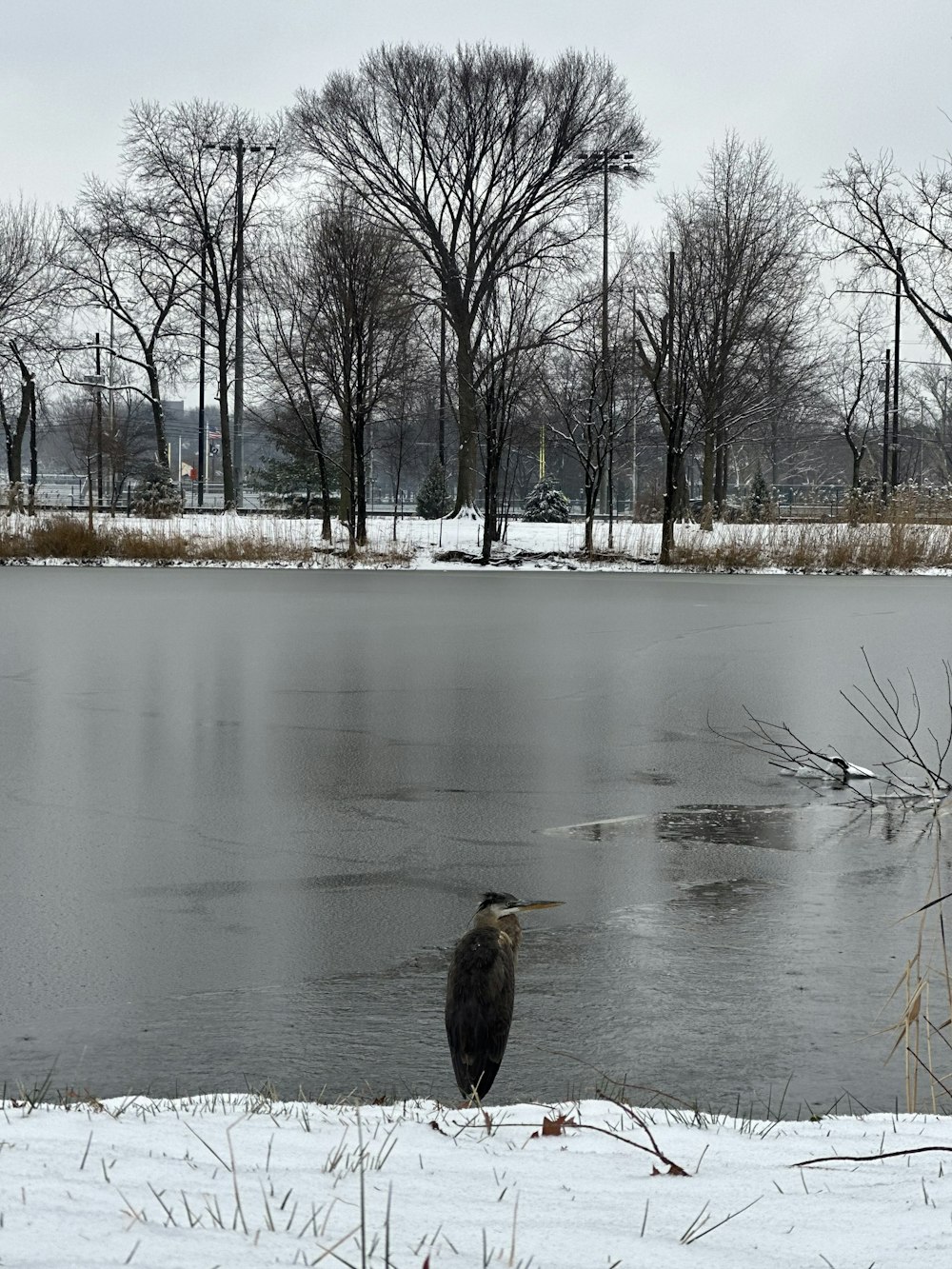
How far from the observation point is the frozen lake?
13.5ft

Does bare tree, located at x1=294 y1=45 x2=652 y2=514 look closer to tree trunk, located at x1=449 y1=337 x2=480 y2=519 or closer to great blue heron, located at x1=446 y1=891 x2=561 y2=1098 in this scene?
tree trunk, located at x1=449 y1=337 x2=480 y2=519

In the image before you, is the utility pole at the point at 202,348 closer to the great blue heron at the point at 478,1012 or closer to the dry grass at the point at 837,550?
the dry grass at the point at 837,550

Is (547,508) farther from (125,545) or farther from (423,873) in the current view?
(423,873)

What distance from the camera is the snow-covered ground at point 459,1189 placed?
218 cm

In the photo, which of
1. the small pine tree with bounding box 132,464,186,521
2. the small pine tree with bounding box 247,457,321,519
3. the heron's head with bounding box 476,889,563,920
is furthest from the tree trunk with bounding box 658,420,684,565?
the heron's head with bounding box 476,889,563,920

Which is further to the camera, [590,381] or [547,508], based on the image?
[547,508]

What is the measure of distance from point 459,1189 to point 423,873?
3615 mm

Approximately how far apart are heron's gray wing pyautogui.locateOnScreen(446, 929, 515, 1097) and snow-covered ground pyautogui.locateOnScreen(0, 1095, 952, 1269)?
31 centimetres

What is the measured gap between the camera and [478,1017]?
3553 mm

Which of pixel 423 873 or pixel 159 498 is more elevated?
pixel 159 498

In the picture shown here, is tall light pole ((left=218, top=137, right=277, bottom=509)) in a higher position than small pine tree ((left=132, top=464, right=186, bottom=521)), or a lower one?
higher

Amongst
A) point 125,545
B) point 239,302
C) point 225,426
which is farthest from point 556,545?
point 225,426

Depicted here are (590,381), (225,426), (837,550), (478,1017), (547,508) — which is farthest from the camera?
(225,426)

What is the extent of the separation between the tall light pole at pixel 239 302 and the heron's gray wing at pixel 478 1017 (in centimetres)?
3587
